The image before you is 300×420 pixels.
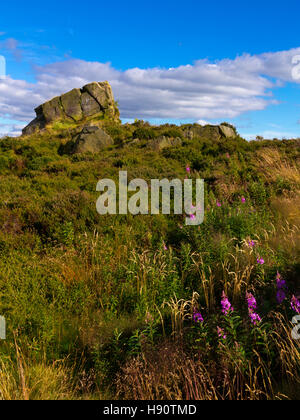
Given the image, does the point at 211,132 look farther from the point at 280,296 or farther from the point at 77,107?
the point at 280,296

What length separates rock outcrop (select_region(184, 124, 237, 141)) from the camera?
1716cm

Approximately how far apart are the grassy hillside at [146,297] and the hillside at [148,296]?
0.06 ft

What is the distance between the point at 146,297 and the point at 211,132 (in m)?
14.7

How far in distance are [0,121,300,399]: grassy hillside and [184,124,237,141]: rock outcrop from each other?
26.2 feet

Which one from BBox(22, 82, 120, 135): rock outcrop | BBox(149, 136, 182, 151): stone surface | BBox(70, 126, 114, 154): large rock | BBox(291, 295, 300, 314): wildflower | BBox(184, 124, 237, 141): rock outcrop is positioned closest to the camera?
BBox(291, 295, 300, 314): wildflower

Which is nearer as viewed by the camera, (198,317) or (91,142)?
(198,317)

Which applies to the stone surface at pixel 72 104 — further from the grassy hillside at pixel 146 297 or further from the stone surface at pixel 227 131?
the grassy hillside at pixel 146 297

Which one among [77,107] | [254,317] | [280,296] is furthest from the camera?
[77,107]

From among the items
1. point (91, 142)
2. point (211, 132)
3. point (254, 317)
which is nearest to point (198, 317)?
point (254, 317)

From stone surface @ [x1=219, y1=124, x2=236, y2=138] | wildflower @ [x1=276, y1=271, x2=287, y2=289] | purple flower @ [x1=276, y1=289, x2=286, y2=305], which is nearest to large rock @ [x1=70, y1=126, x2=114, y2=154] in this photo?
stone surface @ [x1=219, y1=124, x2=236, y2=138]

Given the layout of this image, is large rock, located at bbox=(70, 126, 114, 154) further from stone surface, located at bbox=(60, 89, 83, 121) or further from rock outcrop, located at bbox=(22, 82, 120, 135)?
stone surface, located at bbox=(60, 89, 83, 121)

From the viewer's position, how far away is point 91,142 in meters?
16.3

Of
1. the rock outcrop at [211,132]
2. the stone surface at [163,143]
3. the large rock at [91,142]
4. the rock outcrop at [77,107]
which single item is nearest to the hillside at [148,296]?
the stone surface at [163,143]
